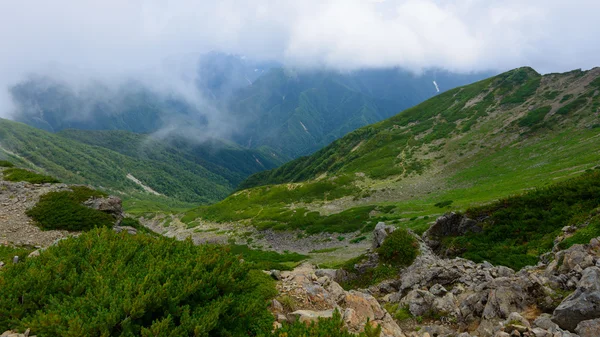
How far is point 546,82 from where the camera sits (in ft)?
318

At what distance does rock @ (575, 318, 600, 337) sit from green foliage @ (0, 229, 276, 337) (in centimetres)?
848

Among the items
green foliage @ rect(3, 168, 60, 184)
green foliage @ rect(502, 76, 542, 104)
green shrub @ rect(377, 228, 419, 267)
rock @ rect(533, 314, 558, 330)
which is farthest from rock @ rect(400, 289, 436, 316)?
green foliage @ rect(502, 76, 542, 104)

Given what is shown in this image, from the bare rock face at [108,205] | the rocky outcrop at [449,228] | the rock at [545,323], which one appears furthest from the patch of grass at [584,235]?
the bare rock face at [108,205]

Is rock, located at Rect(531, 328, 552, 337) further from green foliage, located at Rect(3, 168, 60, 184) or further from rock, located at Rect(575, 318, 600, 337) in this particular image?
green foliage, located at Rect(3, 168, 60, 184)

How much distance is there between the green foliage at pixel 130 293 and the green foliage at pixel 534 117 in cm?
8864

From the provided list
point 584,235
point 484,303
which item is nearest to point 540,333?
point 484,303

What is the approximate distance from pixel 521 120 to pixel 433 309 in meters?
86.0

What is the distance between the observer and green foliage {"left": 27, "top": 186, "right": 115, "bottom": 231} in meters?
24.5

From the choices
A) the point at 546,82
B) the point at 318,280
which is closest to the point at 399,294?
the point at 318,280

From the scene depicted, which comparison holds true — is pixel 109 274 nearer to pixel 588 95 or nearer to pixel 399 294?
pixel 399 294

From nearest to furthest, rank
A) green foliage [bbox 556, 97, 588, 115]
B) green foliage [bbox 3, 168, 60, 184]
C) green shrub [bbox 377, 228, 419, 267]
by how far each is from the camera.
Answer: green shrub [bbox 377, 228, 419, 267] < green foliage [bbox 3, 168, 60, 184] < green foliage [bbox 556, 97, 588, 115]

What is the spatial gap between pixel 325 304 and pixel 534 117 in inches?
3517

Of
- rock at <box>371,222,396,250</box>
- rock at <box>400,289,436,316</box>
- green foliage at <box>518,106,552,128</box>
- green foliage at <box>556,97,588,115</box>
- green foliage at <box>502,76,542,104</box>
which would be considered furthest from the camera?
green foliage at <box>502,76,542,104</box>

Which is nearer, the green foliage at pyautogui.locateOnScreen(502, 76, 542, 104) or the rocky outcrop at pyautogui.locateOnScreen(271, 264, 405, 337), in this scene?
the rocky outcrop at pyautogui.locateOnScreen(271, 264, 405, 337)
